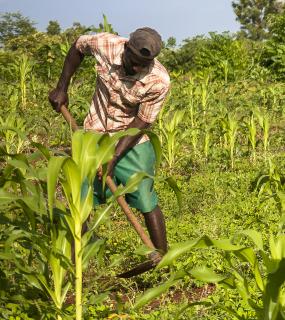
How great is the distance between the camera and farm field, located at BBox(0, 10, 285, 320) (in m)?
2.58

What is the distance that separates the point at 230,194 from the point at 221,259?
2.00 metres

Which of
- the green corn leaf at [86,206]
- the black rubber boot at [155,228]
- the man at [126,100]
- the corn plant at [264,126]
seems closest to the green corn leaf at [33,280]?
the green corn leaf at [86,206]

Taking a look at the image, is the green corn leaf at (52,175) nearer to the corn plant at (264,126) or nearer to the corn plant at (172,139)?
the corn plant at (172,139)

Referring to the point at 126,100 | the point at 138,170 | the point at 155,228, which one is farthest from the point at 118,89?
the point at 155,228

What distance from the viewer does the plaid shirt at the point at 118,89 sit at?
4020 mm

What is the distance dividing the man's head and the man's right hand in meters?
0.54

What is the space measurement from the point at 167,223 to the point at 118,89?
1.78 metres

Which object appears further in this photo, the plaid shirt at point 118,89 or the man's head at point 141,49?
the plaid shirt at point 118,89

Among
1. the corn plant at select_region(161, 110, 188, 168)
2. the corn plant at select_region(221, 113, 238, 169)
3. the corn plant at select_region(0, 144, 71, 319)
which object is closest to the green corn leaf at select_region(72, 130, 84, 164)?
the corn plant at select_region(0, 144, 71, 319)

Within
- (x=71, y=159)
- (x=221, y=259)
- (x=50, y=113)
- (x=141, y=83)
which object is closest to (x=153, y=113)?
(x=141, y=83)

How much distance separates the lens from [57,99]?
4.22 m

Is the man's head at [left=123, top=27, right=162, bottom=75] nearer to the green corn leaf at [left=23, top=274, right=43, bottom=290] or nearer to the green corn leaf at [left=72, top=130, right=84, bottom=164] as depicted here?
the green corn leaf at [left=72, top=130, right=84, bottom=164]

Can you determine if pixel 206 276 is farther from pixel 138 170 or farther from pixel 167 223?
pixel 167 223

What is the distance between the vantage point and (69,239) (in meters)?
2.92
